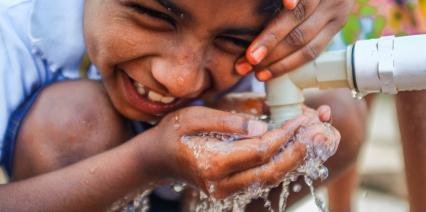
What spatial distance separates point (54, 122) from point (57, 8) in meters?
0.21

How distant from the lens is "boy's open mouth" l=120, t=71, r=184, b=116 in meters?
1.22

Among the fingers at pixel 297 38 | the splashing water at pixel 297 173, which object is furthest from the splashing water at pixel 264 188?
the fingers at pixel 297 38

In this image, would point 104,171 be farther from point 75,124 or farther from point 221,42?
point 221,42

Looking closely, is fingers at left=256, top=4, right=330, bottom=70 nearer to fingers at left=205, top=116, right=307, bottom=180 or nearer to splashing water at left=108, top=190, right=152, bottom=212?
fingers at left=205, top=116, right=307, bottom=180

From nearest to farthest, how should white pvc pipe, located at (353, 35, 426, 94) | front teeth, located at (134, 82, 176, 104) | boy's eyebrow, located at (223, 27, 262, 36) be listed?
white pvc pipe, located at (353, 35, 426, 94), boy's eyebrow, located at (223, 27, 262, 36), front teeth, located at (134, 82, 176, 104)

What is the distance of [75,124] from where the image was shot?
1.23 metres

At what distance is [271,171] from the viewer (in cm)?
107

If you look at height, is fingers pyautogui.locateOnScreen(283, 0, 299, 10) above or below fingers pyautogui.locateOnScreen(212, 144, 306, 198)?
above

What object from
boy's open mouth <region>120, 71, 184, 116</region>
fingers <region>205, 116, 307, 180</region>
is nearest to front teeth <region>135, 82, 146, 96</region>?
boy's open mouth <region>120, 71, 184, 116</region>

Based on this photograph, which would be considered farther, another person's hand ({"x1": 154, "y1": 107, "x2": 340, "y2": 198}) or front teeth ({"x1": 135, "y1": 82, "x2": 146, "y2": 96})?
front teeth ({"x1": 135, "y1": 82, "x2": 146, "y2": 96})

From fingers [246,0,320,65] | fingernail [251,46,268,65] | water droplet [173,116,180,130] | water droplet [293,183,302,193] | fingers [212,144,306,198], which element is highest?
fingers [246,0,320,65]

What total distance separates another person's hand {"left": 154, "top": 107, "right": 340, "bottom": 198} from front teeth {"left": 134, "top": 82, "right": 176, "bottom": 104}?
0.10 meters

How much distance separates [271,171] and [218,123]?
0.10m

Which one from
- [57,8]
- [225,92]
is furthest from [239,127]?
[57,8]
